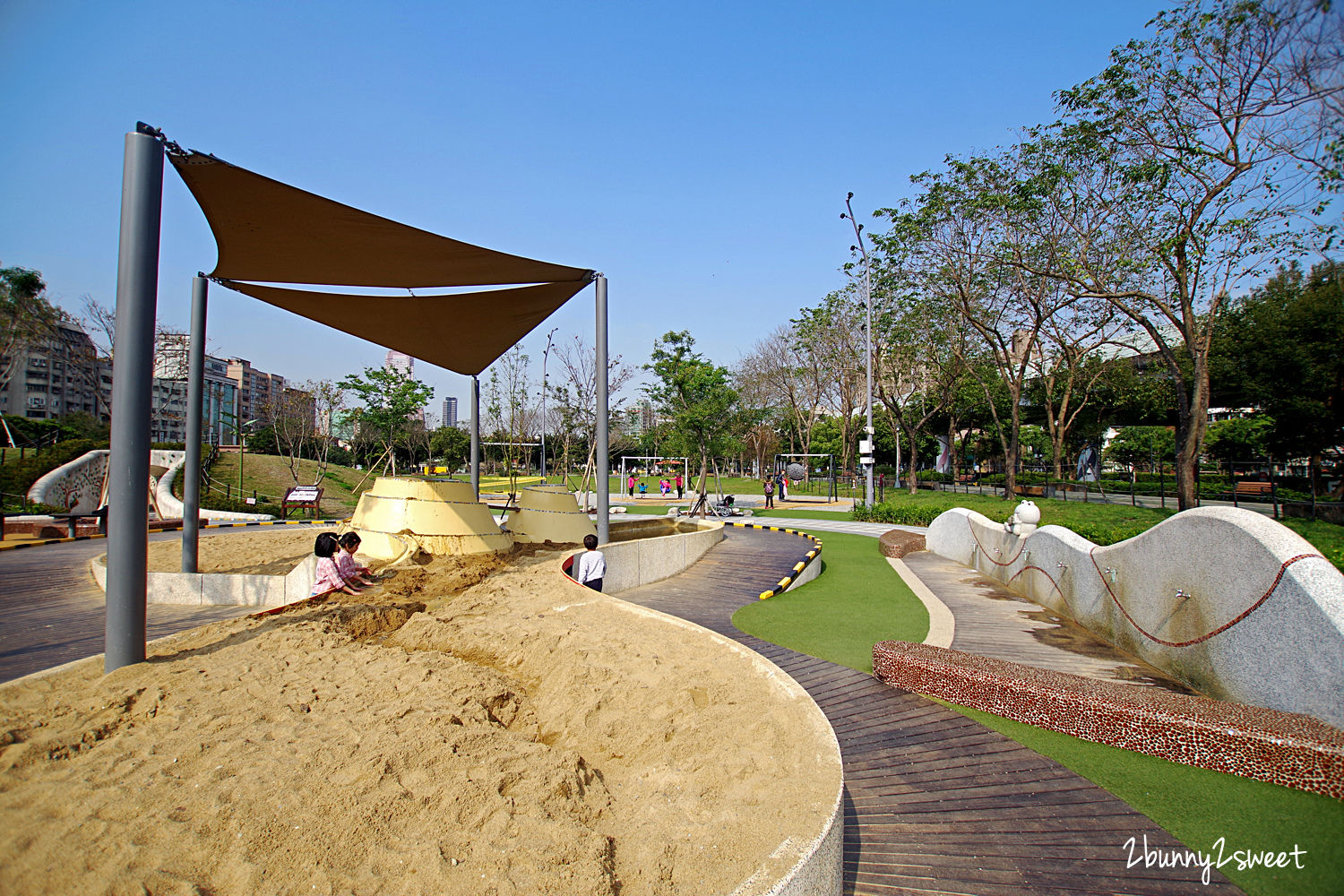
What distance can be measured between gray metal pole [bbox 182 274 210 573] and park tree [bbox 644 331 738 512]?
834 inches

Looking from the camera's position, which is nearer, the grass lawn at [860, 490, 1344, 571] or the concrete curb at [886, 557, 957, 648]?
the concrete curb at [886, 557, 957, 648]

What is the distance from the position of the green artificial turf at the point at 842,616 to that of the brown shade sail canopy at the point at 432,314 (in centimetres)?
505

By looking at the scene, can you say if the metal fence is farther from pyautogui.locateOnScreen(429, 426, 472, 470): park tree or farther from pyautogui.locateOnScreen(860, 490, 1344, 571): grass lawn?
pyautogui.locateOnScreen(429, 426, 472, 470): park tree

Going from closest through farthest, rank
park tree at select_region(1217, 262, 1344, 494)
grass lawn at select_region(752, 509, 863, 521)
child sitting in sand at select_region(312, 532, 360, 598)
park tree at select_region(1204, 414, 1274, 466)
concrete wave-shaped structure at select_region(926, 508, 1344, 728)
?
concrete wave-shaped structure at select_region(926, 508, 1344, 728) < child sitting in sand at select_region(312, 532, 360, 598) < park tree at select_region(1217, 262, 1344, 494) < grass lawn at select_region(752, 509, 863, 521) < park tree at select_region(1204, 414, 1274, 466)

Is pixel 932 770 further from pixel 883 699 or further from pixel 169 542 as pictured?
pixel 169 542

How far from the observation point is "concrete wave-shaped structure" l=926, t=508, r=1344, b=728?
3893 mm

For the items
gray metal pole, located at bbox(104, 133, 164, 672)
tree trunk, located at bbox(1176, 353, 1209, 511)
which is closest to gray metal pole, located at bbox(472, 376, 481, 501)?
gray metal pole, located at bbox(104, 133, 164, 672)

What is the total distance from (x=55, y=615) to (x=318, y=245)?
516 cm

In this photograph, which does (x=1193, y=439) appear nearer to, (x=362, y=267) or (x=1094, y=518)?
(x=1094, y=518)

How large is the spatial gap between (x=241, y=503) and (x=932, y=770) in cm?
2094

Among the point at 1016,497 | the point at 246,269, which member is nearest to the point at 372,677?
the point at 246,269

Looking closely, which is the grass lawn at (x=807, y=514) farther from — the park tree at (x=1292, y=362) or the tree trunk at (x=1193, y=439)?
the park tree at (x=1292, y=362)

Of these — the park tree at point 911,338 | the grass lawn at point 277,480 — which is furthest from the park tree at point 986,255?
the grass lawn at point 277,480

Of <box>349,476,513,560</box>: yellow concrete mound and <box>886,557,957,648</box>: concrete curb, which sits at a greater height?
<box>349,476,513,560</box>: yellow concrete mound
